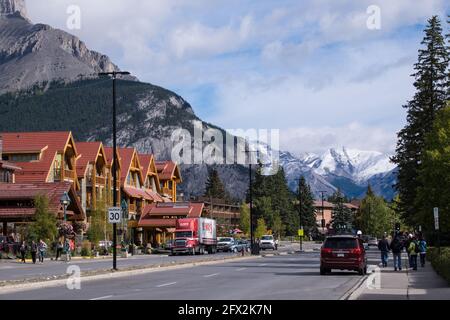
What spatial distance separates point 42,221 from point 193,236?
1794cm

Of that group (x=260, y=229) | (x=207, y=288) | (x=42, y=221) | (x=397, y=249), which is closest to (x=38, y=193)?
(x=42, y=221)

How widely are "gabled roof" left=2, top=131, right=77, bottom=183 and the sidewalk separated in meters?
51.5

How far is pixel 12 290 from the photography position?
24.5 metres

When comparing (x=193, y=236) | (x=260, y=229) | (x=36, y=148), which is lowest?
(x=193, y=236)

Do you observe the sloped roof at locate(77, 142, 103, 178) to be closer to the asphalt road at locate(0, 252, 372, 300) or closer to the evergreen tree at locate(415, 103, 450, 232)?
the evergreen tree at locate(415, 103, 450, 232)

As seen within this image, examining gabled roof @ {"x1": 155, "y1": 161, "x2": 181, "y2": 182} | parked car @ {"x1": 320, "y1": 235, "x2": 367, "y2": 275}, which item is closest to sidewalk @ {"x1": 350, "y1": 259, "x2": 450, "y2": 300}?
parked car @ {"x1": 320, "y1": 235, "x2": 367, "y2": 275}

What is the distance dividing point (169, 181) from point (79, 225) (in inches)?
1686

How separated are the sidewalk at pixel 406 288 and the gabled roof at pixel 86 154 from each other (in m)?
57.1

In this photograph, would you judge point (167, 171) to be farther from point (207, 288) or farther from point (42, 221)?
point (207, 288)

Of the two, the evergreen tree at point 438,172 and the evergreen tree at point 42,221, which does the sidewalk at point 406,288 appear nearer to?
the evergreen tree at point 438,172

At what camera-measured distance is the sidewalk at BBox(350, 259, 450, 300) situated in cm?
2097

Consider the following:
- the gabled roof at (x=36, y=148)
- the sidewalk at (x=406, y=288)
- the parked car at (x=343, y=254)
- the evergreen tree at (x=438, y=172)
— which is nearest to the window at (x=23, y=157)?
the gabled roof at (x=36, y=148)

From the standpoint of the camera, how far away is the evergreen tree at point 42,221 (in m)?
58.0

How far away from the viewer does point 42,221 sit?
58.2 meters
